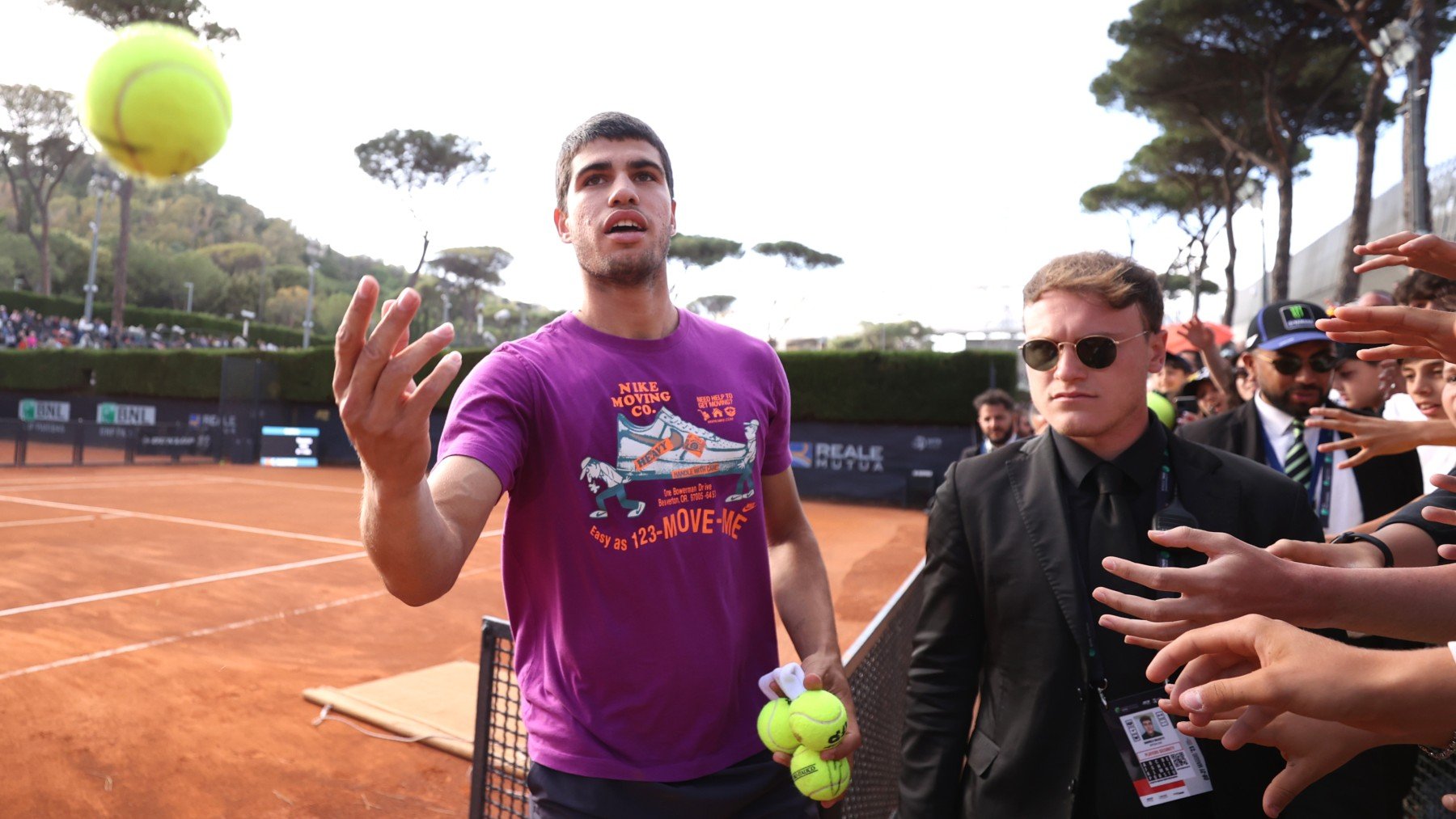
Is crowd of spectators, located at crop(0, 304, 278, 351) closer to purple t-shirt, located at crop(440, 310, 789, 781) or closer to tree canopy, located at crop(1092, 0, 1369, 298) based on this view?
tree canopy, located at crop(1092, 0, 1369, 298)

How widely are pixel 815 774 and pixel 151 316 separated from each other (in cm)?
6172

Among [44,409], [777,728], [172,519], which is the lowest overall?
[172,519]

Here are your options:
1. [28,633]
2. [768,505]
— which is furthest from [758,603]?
[28,633]

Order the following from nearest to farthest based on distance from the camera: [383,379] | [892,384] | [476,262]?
1. [383,379]
2. [892,384]
3. [476,262]

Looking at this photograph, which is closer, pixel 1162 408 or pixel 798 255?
pixel 1162 408

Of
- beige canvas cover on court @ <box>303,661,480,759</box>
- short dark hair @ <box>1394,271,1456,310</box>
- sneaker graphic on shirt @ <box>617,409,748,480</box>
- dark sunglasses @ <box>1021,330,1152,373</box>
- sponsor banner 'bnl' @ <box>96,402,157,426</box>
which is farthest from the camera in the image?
sponsor banner 'bnl' @ <box>96,402,157,426</box>

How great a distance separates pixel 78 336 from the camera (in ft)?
134

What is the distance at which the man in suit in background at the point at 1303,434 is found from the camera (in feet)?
11.7

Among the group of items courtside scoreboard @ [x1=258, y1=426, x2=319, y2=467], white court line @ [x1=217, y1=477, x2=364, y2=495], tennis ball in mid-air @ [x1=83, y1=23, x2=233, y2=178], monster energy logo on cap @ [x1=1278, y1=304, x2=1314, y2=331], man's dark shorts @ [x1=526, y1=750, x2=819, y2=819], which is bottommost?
white court line @ [x1=217, y1=477, x2=364, y2=495]

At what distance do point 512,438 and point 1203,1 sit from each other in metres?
24.6

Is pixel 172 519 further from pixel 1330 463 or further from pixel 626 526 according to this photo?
pixel 1330 463

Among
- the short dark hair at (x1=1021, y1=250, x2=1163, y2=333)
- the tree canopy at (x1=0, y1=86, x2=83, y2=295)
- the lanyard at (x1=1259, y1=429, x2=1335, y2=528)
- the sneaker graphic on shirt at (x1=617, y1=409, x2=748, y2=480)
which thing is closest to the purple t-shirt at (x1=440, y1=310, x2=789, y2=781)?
the sneaker graphic on shirt at (x1=617, y1=409, x2=748, y2=480)

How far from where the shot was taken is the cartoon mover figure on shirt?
6.91ft

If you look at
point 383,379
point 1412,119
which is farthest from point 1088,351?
point 1412,119
